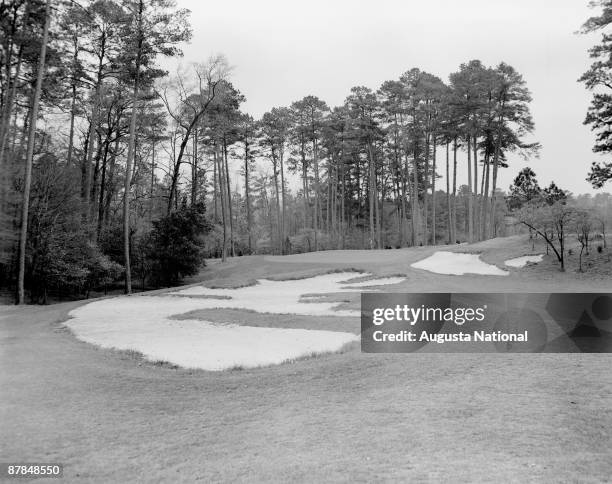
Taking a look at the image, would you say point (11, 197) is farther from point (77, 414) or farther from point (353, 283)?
point (77, 414)

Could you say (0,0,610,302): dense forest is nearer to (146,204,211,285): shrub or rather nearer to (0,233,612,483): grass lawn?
(146,204,211,285): shrub

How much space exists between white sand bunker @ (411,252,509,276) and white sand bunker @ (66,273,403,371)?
6.46m

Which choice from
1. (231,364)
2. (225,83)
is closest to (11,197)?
(225,83)

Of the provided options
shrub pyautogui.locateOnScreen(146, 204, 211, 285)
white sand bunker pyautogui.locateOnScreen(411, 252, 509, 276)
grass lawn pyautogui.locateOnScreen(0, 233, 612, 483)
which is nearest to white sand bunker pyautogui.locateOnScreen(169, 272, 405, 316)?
white sand bunker pyautogui.locateOnScreen(411, 252, 509, 276)

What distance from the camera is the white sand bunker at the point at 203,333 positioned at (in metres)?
8.20

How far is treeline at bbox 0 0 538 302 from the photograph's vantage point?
64.8ft

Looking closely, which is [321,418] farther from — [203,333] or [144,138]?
[144,138]

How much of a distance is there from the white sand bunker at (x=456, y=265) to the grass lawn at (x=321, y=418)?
15.1 meters

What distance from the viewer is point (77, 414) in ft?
16.7

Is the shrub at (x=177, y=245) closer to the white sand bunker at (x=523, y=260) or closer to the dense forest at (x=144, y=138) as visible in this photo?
the dense forest at (x=144, y=138)
